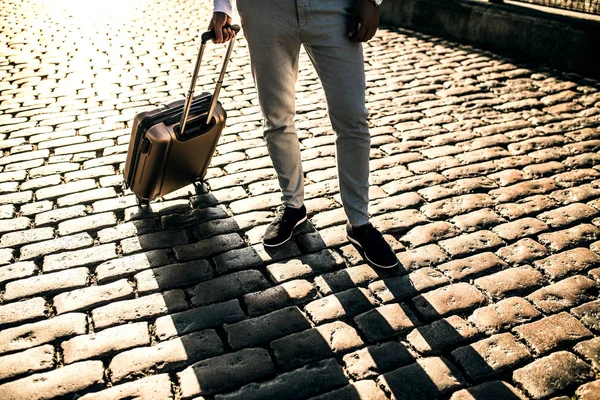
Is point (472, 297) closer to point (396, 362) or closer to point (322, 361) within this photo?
point (396, 362)

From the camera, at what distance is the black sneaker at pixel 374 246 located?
3193 mm

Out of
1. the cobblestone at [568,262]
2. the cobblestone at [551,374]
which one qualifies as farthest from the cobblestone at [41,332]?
the cobblestone at [568,262]

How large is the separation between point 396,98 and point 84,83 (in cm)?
331

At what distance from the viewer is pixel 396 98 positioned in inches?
228

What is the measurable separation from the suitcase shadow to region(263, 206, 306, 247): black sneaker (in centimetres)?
5

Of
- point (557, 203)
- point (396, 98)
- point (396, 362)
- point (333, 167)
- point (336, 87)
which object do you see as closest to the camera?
point (396, 362)

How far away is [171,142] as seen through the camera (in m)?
3.45

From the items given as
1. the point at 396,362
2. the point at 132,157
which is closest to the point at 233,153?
the point at 132,157

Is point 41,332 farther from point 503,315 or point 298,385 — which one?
point 503,315

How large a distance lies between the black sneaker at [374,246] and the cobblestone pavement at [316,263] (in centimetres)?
6

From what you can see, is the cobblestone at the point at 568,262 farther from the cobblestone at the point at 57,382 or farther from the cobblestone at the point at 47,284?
the cobblestone at the point at 47,284

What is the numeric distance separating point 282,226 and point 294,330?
32.1 inches

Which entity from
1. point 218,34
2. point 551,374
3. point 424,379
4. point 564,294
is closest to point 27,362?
point 424,379

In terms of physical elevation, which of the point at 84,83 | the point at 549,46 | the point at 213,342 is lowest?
the point at 213,342
